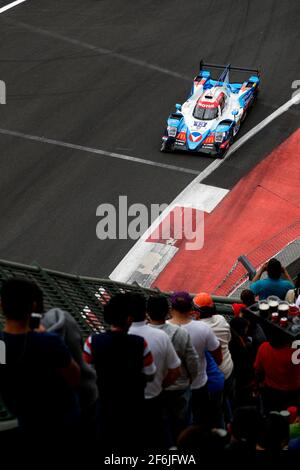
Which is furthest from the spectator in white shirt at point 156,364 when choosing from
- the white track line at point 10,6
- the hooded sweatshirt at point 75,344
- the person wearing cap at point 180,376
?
the white track line at point 10,6

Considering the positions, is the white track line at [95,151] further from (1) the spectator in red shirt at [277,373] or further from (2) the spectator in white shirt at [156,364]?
(2) the spectator in white shirt at [156,364]

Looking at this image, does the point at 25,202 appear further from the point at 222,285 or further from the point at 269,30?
the point at 269,30

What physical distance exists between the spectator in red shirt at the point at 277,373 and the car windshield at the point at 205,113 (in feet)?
53.1

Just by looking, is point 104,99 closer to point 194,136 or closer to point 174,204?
point 194,136

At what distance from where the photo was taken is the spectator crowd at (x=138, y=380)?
6.80 m

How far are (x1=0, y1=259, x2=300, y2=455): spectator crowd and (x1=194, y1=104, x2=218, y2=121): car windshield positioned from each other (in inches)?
622

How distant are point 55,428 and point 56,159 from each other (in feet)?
61.7

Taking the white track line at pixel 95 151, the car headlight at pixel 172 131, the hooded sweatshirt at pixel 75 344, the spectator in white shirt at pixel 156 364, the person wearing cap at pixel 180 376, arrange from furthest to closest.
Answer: the car headlight at pixel 172 131, the white track line at pixel 95 151, the person wearing cap at pixel 180 376, the spectator in white shirt at pixel 156 364, the hooded sweatshirt at pixel 75 344

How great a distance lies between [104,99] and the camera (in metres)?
28.6

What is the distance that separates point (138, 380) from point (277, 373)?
2.44 metres

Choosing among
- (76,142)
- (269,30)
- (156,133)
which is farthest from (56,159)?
(269,30)

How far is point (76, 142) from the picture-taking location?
86.1ft

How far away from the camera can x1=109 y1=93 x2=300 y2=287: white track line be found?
20922mm

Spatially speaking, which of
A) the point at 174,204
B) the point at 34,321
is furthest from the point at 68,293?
the point at 174,204
